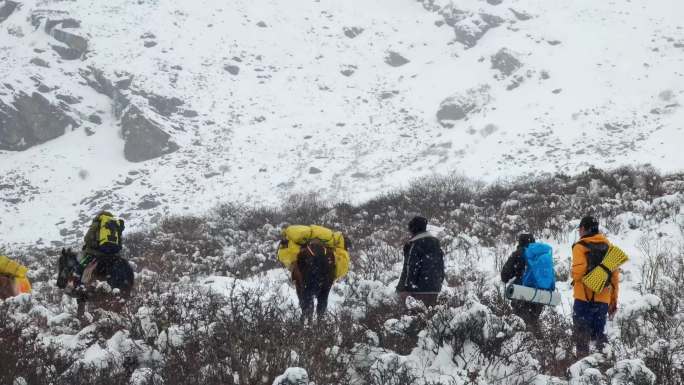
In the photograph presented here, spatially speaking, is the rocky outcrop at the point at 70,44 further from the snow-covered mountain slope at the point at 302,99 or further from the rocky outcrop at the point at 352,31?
the rocky outcrop at the point at 352,31

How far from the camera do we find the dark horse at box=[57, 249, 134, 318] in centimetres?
558

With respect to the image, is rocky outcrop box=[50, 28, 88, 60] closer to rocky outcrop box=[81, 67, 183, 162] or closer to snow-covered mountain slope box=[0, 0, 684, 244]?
snow-covered mountain slope box=[0, 0, 684, 244]

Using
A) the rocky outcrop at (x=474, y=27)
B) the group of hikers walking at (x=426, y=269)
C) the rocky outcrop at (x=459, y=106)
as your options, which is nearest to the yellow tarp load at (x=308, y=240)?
the group of hikers walking at (x=426, y=269)

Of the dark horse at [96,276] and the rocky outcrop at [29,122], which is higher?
the dark horse at [96,276]

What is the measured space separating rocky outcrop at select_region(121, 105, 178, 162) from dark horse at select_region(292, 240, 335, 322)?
3122 cm

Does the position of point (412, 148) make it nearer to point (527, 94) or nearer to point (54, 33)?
point (527, 94)

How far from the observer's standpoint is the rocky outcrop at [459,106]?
38.3 metres

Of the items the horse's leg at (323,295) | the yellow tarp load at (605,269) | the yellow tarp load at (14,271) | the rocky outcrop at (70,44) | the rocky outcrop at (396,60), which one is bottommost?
the rocky outcrop at (70,44)

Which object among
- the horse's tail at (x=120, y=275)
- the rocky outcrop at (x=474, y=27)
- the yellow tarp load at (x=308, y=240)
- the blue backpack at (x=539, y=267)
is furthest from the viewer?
the rocky outcrop at (x=474, y=27)

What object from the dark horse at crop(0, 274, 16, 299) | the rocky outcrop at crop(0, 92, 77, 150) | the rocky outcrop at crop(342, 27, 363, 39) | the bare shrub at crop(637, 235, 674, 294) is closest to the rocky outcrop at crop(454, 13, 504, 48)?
the rocky outcrop at crop(342, 27, 363, 39)

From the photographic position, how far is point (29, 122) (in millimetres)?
35656

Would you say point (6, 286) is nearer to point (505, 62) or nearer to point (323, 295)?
point (323, 295)

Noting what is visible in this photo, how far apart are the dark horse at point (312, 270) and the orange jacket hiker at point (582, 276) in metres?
2.50

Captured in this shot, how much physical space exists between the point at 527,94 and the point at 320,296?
120 feet
